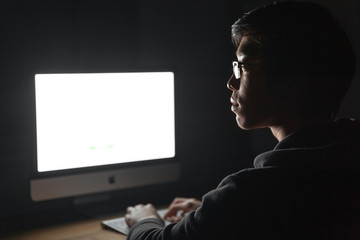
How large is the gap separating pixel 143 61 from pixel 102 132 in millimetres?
403

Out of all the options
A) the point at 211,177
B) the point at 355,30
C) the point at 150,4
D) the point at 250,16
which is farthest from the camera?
the point at 211,177

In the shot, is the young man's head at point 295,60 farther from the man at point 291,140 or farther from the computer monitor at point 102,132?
the computer monitor at point 102,132

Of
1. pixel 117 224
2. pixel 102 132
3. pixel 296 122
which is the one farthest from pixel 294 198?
pixel 102 132

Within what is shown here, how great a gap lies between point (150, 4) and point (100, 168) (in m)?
0.68

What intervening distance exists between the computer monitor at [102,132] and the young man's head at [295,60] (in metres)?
0.63

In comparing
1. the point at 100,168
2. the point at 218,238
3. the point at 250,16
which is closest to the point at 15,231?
the point at 100,168

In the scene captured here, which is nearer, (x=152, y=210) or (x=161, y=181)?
(x=152, y=210)

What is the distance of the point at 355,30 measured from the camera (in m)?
1.71

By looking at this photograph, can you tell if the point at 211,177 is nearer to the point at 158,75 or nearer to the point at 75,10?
the point at 158,75

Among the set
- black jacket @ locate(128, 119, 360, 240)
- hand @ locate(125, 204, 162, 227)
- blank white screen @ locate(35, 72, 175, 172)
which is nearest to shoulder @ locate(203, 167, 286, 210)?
black jacket @ locate(128, 119, 360, 240)

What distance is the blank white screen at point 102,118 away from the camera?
1.55 metres

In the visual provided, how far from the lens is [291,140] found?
1.00m

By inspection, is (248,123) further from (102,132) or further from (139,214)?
(102,132)

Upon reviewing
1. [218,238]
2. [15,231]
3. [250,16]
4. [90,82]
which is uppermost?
[250,16]
